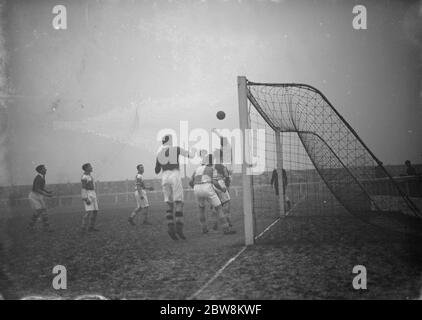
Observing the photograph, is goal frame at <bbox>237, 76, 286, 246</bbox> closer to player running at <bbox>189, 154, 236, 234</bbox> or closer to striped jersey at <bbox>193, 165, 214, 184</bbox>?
→ player running at <bbox>189, 154, 236, 234</bbox>

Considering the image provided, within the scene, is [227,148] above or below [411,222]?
above

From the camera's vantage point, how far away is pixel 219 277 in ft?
13.4

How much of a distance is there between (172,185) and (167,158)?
0.65 metres

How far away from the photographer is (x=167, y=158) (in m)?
7.30

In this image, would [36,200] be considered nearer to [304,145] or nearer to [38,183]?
[38,183]

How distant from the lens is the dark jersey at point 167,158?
7.30 m

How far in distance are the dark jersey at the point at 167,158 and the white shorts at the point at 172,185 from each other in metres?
0.12

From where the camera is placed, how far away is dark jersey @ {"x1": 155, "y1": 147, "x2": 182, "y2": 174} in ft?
24.0

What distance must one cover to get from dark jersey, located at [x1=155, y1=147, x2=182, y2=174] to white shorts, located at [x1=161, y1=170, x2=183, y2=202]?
123 mm

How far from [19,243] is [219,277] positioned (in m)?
6.62

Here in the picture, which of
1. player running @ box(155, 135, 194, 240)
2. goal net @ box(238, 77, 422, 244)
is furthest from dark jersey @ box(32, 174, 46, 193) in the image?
goal net @ box(238, 77, 422, 244)

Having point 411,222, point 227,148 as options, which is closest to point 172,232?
point 227,148

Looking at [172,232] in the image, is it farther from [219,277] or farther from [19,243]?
[19,243]
